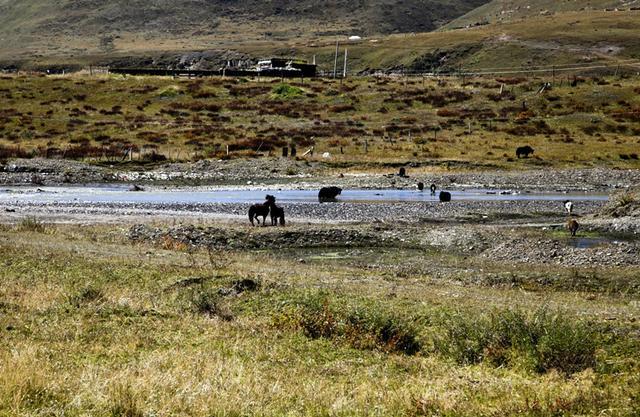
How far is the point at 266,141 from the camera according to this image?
222 ft

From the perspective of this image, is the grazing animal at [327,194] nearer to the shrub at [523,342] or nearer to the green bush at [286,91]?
the shrub at [523,342]

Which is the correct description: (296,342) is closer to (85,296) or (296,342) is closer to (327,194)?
(85,296)

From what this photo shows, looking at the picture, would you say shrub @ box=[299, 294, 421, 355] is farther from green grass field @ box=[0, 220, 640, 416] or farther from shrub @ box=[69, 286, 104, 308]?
shrub @ box=[69, 286, 104, 308]

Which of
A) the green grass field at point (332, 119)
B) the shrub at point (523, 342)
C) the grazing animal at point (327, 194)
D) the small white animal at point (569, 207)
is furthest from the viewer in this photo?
the green grass field at point (332, 119)

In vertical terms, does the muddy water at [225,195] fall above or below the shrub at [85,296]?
below

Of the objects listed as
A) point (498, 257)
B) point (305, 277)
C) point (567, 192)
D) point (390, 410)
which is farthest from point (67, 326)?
point (567, 192)

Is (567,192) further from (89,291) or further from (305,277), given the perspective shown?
(89,291)

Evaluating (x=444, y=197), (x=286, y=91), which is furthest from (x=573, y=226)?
(x=286, y=91)

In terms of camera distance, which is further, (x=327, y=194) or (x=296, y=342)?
(x=327, y=194)

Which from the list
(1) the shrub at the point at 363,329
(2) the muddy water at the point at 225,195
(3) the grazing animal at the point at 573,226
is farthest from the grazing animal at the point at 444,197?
(1) the shrub at the point at 363,329

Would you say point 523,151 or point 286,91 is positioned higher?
point 286,91

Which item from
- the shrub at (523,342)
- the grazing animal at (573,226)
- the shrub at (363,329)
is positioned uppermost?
the shrub at (523,342)

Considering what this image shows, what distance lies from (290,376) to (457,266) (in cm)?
1398

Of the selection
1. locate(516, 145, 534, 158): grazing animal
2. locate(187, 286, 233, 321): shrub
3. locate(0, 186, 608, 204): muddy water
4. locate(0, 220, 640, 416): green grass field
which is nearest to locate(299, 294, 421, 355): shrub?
locate(0, 220, 640, 416): green grass field
